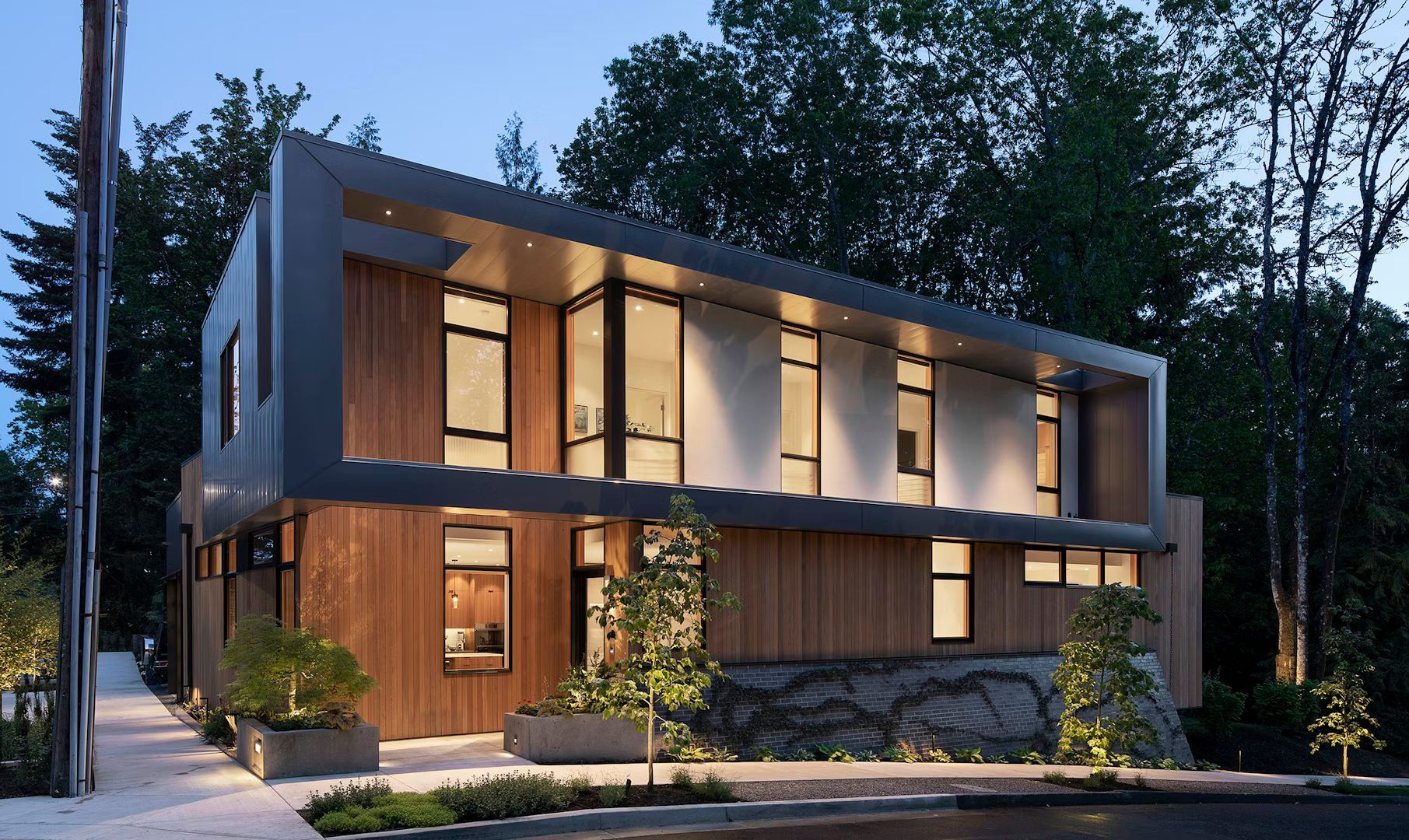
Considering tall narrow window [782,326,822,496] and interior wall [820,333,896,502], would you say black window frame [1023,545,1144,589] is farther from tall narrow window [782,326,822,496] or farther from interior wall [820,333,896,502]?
tall narrow window [782,326,822,496]

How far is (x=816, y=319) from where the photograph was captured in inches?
725

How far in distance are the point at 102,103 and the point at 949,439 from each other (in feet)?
52.0

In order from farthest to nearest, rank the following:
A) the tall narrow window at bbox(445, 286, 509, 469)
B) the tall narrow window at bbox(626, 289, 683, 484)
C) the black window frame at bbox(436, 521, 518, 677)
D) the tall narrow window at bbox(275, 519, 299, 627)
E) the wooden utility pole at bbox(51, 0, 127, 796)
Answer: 1. the tall narrow window at bbox(626, 289, 683, 484)
2. the tall narrow window at bbox(445, 286, 509, 469)
3. the black window frame at bbox(436, 521, 518, 677)
4. the tall narrow window at bbox(275, 519, 299, 627)
5. the wooden utility pole at bbox(51, 0, 127, 796)

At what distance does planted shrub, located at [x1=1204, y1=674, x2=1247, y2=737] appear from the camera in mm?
25031

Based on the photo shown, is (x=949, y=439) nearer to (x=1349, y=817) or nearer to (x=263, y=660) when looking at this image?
(x=1349, y=817)

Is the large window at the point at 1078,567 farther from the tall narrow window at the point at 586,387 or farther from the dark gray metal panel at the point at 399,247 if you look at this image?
the dark gray metal panel at the point at 399,247

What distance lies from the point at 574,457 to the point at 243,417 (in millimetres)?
4937

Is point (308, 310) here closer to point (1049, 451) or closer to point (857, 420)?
point (857, 420)

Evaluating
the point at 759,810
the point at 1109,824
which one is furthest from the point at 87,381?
the point at 1109,824

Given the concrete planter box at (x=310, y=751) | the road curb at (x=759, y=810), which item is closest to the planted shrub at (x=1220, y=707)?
the road curb at (x=759, y=810)

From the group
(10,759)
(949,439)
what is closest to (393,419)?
(10,759)

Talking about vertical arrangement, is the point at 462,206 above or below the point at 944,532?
above

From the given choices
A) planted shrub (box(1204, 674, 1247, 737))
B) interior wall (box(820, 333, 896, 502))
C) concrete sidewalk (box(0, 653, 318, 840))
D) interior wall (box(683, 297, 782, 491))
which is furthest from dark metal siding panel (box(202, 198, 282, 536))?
planted shrub (box(1204, 674, 1247, 737))

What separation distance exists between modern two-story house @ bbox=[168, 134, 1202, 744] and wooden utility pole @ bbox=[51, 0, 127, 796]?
1.82 m
